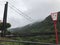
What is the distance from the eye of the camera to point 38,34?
1658cm

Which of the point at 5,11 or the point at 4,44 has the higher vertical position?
the point at 5,11

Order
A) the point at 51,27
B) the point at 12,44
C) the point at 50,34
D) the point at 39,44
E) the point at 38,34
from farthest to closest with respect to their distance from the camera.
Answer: the point at 51,27 → the point at 38,34 → the point at 50,34 → the point at 12,44 → the point at 39,44

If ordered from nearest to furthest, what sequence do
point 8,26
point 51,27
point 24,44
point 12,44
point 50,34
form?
point 24,44
point 12,44
point 50,34
point 51,27
point 8,26

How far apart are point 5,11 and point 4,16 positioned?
1.96 ft

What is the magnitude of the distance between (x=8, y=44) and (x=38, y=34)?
2.81 meters

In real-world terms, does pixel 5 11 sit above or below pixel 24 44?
above

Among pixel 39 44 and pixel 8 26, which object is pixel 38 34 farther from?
pixel 8 26

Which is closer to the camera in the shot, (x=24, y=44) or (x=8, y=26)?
(x=24, y=44)

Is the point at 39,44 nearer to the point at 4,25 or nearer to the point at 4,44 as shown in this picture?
the point at 4,44

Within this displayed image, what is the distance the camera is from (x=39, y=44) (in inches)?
464

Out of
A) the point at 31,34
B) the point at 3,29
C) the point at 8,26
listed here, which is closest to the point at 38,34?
the point at 31,34

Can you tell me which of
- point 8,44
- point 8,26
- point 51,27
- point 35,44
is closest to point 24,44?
point 35,44

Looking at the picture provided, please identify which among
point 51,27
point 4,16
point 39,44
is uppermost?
point 4,16

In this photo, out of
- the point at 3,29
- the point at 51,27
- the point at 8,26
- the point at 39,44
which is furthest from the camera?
the point at 8,26
